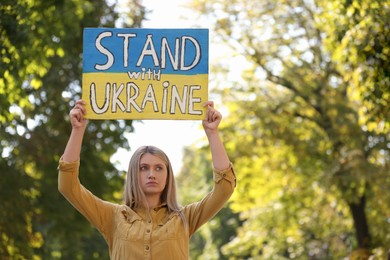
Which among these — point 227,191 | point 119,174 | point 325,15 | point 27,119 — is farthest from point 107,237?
point 119,174

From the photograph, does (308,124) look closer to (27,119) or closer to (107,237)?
(27,119)

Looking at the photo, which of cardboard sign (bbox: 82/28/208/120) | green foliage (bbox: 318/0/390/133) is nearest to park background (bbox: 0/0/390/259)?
green foliage (bbox: 318/0/390/133)

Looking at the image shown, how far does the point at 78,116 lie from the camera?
6.21 meters

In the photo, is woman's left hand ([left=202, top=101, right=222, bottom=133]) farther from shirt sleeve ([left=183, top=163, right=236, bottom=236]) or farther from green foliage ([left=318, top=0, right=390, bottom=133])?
green foliage ([left=318, top=0, right=390, bottom=133])

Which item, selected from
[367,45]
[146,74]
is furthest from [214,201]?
[367,45]

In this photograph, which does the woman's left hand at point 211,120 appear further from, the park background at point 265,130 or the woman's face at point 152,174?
the park background at point 265,130

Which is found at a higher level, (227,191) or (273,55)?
(273,55)

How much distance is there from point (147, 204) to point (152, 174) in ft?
0.53

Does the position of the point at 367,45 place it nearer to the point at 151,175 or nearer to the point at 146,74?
the point at 146,74

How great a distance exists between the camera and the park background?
46.9 ft

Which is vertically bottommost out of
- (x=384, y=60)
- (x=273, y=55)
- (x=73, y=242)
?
(x=73, y=242)

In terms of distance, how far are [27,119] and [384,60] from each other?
9014mm

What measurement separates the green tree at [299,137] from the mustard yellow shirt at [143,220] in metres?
17.1

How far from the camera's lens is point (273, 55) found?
26328 millimetres
